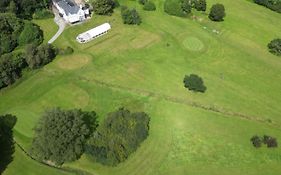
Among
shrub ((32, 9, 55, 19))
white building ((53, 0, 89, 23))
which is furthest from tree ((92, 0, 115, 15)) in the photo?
shrub ((32, 9, 55, 19))

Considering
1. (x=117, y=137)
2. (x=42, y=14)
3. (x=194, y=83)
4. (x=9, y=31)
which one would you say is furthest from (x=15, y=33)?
(x=194, y=83)

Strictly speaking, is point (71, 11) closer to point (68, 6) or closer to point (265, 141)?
point (68, 6)

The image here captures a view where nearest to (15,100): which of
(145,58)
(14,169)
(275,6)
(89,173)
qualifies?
(14,169)

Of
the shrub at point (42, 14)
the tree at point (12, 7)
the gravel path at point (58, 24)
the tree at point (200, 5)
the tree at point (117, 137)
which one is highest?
the tree at point (12, 7)

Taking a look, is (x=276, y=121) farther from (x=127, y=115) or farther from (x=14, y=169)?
(x=14, y=169)

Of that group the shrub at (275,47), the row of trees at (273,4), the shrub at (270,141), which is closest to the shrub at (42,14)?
the shrub at (275,47)

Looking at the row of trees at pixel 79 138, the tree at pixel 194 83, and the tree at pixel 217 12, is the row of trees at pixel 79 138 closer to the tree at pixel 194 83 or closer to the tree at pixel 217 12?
the tree at pixel 194 83
